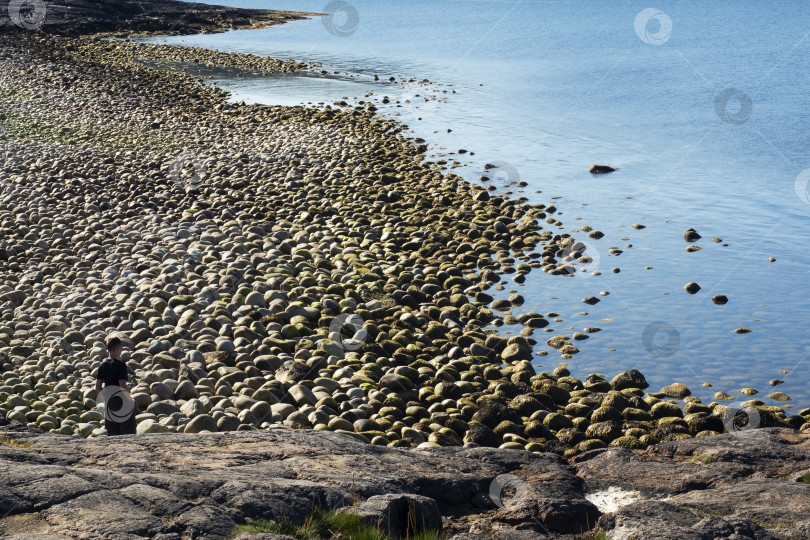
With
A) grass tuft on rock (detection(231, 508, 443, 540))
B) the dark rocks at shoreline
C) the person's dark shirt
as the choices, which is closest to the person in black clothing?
the person's dark shirt

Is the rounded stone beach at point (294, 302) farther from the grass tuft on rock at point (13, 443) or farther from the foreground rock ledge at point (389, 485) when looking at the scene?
the grass tuft on rock at point (13, 443)

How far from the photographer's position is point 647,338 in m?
14.1

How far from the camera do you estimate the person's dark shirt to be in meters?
9.32

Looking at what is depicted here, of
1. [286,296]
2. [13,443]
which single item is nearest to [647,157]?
[286,296]

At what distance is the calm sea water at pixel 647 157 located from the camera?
14102 millimetres

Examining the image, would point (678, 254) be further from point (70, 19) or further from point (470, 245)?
point (70, 19)

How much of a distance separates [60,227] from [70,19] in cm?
6066

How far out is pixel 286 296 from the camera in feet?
45.8

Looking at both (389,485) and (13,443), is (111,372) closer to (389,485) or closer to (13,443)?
(13,443)

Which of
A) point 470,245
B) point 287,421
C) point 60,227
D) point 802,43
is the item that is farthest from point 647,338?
point 802,43

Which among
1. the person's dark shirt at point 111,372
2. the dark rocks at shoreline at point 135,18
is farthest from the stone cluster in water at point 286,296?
the dark rocks at shoreline at point 135,18

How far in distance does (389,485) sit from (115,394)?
4.51m

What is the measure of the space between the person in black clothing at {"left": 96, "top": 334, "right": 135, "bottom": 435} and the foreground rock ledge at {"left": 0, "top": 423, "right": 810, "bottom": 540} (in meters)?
1.42

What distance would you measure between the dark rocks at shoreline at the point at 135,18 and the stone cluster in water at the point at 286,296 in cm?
4564
